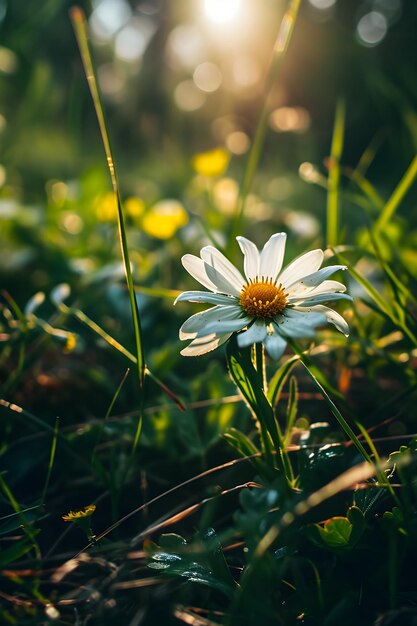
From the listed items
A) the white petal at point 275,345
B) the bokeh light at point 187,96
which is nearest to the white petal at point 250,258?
the white petal at point 275,345

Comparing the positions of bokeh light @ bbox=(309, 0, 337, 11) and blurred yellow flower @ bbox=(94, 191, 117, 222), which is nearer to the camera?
blurred yellow flower @ bbox=(94, 191, 117, 222)

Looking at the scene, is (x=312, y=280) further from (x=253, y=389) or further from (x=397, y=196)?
(x=397, y=196)

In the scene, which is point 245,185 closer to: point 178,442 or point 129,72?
point 178,442

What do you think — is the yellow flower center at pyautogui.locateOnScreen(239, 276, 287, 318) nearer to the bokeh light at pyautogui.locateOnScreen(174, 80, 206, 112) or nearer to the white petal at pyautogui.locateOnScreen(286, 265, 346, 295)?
the white petal at pyautogui.locateOnScreen(286, 265, 346, 295)

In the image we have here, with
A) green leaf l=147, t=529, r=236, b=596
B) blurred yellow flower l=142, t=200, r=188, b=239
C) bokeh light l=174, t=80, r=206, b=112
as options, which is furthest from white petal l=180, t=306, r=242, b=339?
bokeh light l=174, t=80, r=206, b=112

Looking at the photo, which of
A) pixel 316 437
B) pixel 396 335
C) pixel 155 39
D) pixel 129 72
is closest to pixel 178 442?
pixel 316 437
